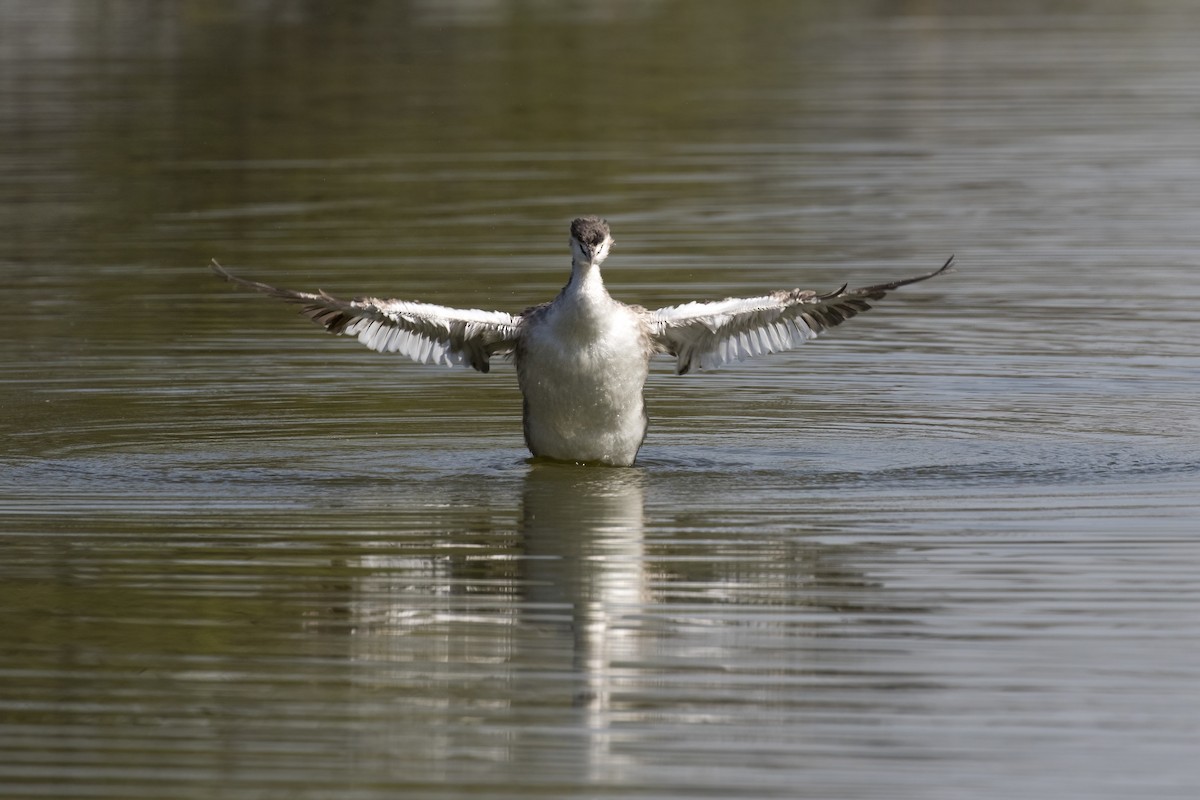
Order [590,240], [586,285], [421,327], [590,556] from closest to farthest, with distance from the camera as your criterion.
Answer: [590,556], [590,240], [586,285], [421,327]

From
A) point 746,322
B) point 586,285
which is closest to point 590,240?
point 586,285

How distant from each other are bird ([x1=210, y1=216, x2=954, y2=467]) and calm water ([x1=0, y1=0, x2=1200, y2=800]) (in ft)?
1.21

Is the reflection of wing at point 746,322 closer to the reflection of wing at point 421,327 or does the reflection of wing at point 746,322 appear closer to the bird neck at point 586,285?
the bird neck at point 586,285

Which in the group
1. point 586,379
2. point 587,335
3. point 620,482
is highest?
point 587,335

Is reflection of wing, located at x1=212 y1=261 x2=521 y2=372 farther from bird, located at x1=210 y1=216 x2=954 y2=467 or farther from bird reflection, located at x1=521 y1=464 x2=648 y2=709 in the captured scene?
bird reflection, located at x1=521 y1=464 x2=648 y2=709

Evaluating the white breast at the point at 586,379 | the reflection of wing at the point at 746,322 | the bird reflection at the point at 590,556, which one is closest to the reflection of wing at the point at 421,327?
the white breast at the point at 586,379

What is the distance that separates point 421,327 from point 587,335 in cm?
132

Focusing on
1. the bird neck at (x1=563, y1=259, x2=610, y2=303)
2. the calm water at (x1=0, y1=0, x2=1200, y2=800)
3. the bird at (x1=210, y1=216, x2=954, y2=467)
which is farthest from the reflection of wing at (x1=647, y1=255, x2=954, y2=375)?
the calm water at (x1=0, y1=0, x2=1200, y2=800)

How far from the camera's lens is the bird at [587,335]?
14938 millimetres

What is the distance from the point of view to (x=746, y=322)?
15.8m

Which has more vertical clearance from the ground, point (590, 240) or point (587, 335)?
point (590, 240)

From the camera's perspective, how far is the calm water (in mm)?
9711

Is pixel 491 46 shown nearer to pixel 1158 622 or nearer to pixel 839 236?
pixel 839 236

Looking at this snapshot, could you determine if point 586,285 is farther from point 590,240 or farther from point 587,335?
point 590,240
